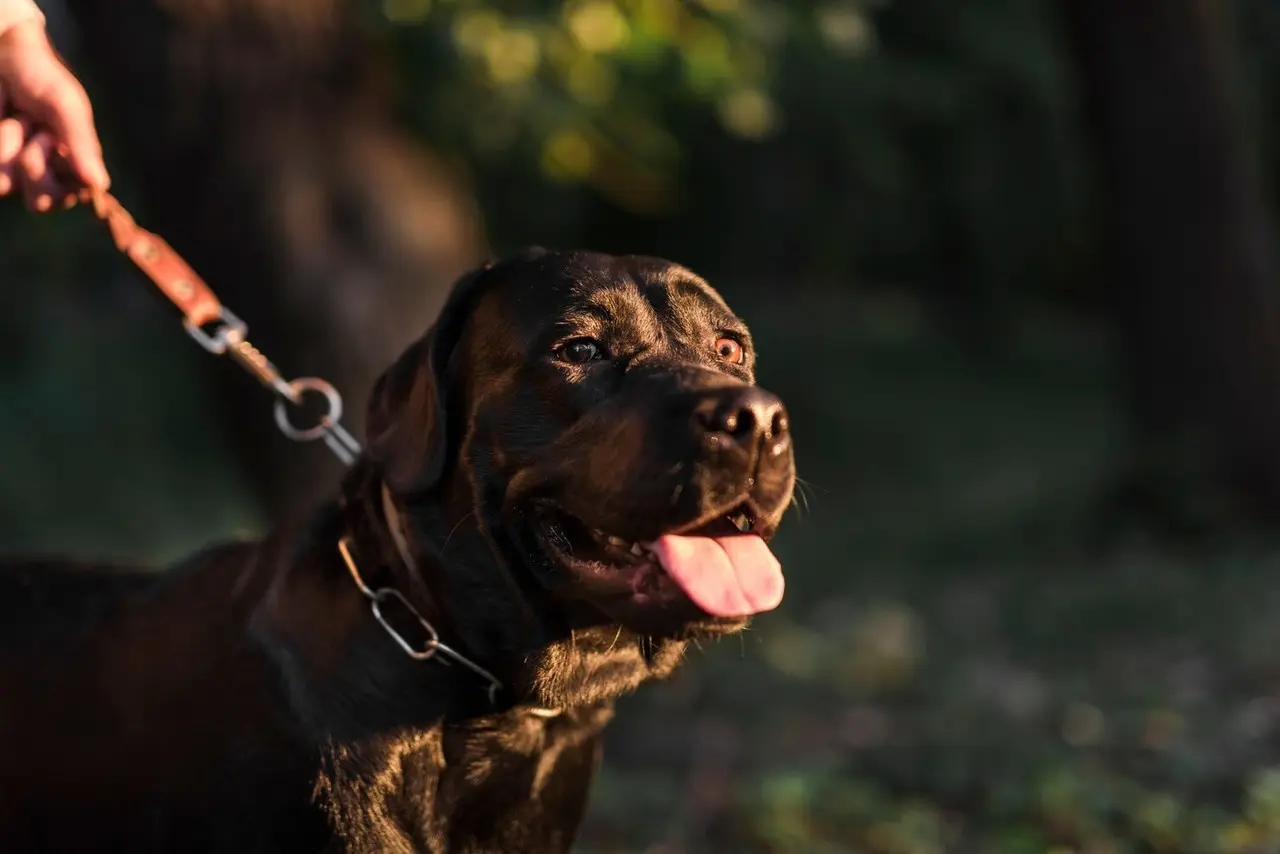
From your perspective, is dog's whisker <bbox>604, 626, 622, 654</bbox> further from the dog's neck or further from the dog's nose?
the dog's nose

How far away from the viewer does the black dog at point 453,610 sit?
2695mm

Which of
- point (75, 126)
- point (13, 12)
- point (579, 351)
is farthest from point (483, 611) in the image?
point (13, 12)

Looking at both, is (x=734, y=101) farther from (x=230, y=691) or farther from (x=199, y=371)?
(x=230, y=691)

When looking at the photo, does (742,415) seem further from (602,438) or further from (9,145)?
(9,145)

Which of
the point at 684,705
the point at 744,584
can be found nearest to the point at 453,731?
the point at 744,584

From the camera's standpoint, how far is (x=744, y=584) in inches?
106

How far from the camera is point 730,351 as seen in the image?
3131mm

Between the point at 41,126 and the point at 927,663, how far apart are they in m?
5.22

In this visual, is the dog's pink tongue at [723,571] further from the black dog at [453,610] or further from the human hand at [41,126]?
the human hand at [41,126]

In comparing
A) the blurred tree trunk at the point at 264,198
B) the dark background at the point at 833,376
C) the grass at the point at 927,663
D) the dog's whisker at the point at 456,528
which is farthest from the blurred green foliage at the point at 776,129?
the dog's whisker at the point at 456,528

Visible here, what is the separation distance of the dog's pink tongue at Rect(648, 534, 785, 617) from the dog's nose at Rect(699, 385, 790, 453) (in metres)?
0.23

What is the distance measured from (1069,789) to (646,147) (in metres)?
3.97

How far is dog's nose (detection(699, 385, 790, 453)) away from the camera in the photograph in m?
2.57

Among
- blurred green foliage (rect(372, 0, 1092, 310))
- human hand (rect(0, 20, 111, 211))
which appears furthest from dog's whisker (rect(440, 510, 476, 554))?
blurred green foliage (rect(372, 0, 1092, 310))
